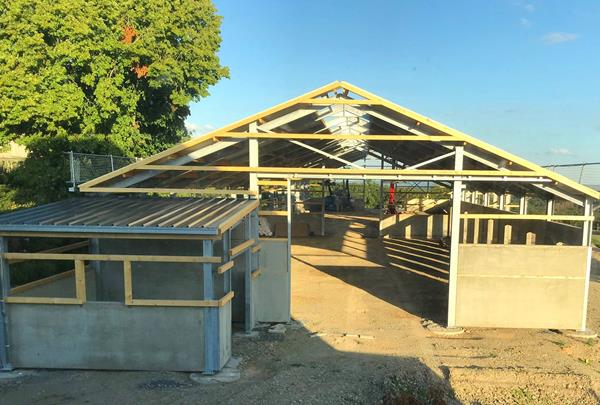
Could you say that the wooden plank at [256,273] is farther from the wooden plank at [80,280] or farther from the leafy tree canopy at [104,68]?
the leafy tree canopy at [104,68]

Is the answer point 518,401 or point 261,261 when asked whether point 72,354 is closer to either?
point 261,261

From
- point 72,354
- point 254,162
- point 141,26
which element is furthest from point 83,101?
point 72,354

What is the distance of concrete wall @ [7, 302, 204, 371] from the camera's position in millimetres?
6004

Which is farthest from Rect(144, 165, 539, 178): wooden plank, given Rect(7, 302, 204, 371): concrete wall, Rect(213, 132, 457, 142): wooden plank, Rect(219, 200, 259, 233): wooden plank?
Rect(7, 302, 204, 371): concrete wall

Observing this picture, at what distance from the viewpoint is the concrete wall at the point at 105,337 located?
6.00 meters

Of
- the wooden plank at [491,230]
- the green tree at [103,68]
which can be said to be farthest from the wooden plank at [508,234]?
the green tree at [103,68]

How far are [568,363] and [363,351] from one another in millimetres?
3442

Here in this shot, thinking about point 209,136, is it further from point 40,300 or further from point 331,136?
point 40,300

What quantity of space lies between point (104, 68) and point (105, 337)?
14.8 metres

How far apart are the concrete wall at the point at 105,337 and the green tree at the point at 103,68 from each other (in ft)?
35.1

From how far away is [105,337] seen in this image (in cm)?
605

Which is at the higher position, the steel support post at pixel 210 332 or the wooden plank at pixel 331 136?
the wooden plank at pixel 331 136

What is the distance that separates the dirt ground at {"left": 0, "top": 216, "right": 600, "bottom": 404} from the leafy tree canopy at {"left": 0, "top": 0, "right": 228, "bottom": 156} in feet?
41.2

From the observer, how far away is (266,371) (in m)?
6.25
